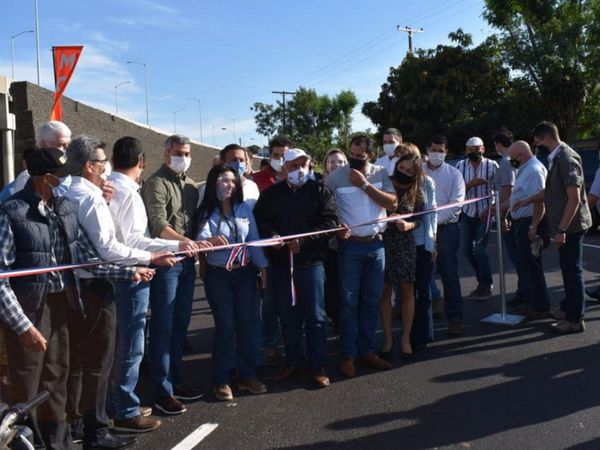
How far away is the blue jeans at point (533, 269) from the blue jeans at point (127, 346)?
14.5 feet

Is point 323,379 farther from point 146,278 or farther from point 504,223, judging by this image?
point 504,223

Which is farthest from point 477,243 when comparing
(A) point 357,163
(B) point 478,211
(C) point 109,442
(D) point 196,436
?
(C) point 109,442

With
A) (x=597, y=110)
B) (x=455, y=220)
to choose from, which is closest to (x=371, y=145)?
(x=455, y=220)

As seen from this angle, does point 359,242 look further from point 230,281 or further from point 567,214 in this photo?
point 567,214

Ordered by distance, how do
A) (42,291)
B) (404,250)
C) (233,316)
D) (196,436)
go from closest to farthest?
(42,291)
(196,436)
(233,316)
(404,250)

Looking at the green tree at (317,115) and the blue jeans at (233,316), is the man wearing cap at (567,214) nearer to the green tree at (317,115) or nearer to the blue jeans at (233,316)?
the blue jeans at (233,316)

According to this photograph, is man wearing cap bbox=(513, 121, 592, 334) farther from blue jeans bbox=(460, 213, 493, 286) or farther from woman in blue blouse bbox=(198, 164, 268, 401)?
woman in blue blouse bbox=(198, 164, 268, 401)

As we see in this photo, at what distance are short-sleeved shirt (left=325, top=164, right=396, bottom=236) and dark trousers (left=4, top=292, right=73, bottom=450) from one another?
2.49 m

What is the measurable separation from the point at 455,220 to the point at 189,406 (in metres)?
3.34

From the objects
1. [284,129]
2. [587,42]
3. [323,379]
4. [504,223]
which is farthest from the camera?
[284,129]

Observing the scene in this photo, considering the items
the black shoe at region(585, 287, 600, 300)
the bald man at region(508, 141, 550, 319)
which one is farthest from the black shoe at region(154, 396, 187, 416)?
the black shoe at region(585, 287, 600, 300)

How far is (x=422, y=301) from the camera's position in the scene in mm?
5730

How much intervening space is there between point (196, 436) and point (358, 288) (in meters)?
1.90

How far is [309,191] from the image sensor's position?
4.99m
